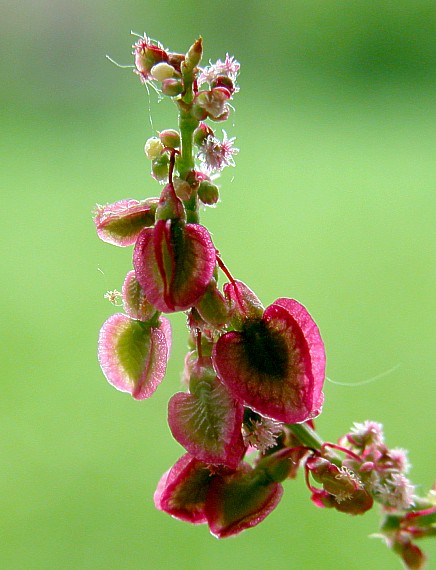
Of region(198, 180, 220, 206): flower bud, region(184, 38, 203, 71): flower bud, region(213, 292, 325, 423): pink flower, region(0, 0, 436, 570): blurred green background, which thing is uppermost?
region(0, 0, 436, 570): blurred green background

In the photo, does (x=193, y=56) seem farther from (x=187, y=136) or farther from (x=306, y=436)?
(x=306, y=436)

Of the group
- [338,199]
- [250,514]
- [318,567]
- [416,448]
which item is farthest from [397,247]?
[250,514]

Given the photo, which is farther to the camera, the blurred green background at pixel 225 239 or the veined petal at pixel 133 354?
the blurred green background at pixel 225 239

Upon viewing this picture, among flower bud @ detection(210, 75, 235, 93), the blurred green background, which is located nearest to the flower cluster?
flower bud @ detection(210, 75, 235, 93)

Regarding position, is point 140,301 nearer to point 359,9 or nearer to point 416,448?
point 416,448

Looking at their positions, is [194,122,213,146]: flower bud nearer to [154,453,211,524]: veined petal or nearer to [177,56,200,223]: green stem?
[177,56,200,223]: green stem

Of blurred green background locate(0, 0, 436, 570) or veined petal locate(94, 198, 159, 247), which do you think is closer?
veined petal locate(94, 198, 159, 247)

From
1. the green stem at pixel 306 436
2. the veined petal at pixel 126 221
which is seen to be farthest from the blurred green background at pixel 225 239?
the veined petal at pixel 126 221

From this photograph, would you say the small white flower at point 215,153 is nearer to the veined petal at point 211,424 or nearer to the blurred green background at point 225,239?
the veined petal at point 211,424
